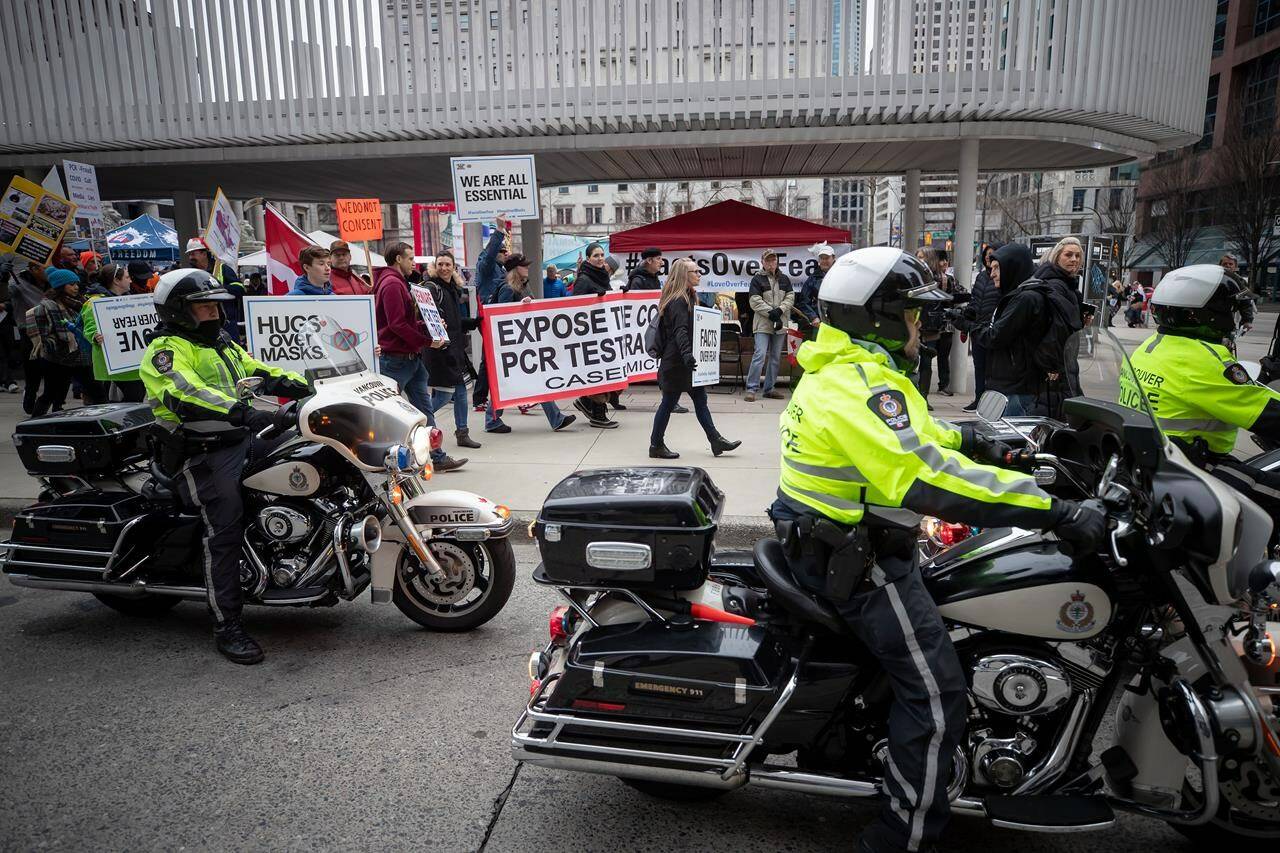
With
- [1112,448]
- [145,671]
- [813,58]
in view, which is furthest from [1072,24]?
[145,671]

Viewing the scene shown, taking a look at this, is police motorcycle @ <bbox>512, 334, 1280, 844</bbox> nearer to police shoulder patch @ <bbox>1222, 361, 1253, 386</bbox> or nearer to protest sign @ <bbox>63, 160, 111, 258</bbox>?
police shoulder patch @ <bbox>1222, 361, 1253, 386</bbox>

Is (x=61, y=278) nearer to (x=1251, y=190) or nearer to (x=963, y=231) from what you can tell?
(x=963, y=231)

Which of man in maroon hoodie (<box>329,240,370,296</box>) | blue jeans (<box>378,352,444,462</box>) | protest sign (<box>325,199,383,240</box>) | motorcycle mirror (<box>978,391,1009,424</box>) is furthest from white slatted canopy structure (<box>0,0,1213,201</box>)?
motorcycle mirror (<box>978,391,1009,424</box>)

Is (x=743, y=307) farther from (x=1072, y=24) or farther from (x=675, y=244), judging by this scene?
(x=1072, y=24)

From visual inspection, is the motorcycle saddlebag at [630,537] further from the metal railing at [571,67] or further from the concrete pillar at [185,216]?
the concrete pillar at [185,216]

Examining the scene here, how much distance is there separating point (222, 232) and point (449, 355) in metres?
4.15

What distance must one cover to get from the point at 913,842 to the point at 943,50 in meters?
10.3

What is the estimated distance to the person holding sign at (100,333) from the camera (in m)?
8.49

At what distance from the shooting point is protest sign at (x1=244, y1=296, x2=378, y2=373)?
762cm

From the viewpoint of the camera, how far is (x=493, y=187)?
916 centimetres

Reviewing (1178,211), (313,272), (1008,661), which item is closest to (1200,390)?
(1008,661)

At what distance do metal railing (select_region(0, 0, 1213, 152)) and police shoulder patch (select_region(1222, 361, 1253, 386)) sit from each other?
772 cm

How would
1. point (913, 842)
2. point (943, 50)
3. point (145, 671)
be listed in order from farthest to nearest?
point (943, 50), point (145, 671), point (913, 842)

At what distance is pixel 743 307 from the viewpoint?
532 inches
